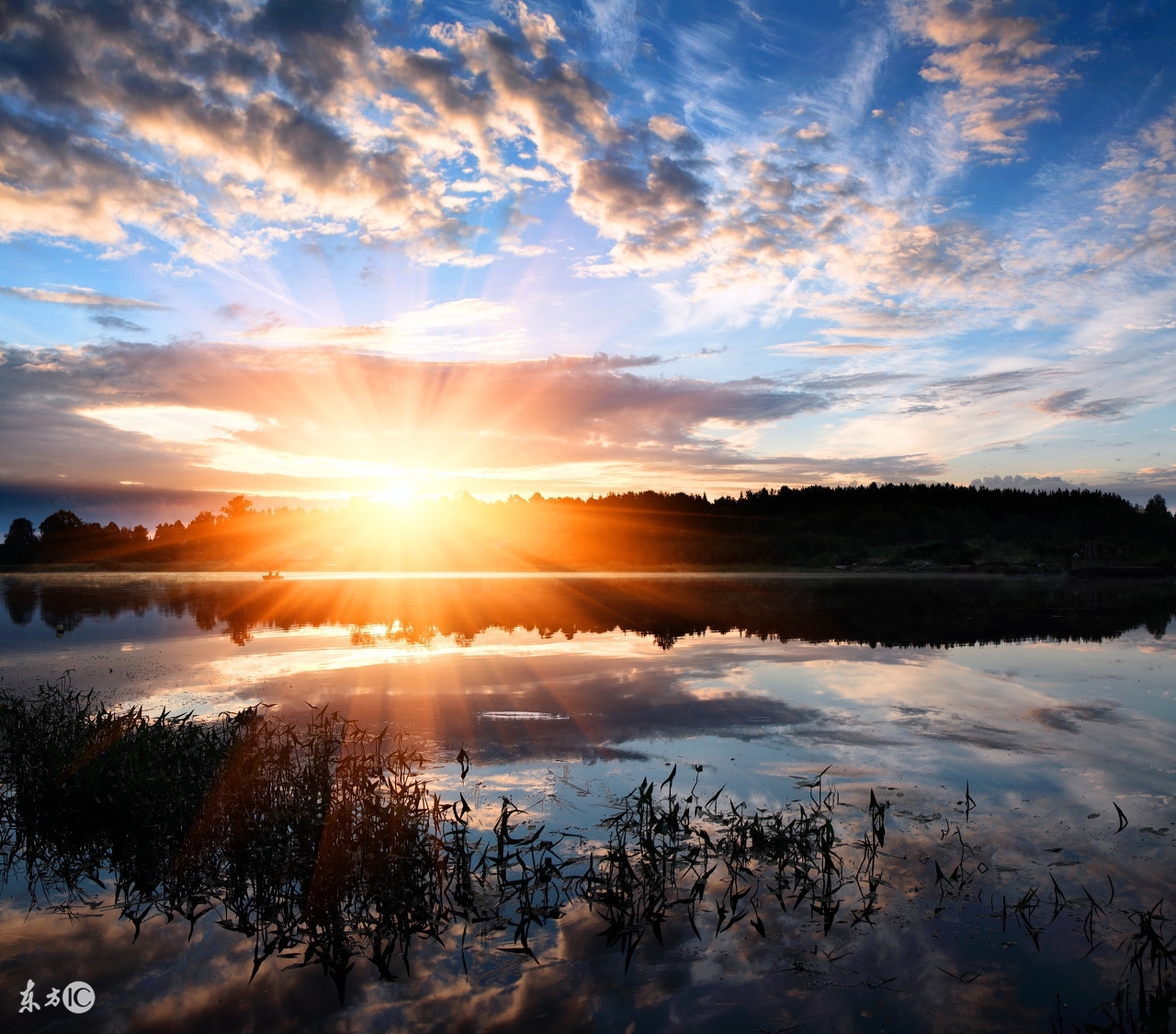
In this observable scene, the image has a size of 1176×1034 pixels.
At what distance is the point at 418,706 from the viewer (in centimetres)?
1652

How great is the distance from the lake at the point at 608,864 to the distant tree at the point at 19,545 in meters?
133

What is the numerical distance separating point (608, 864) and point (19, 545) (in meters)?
152

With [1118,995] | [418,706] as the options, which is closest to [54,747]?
[418,706]

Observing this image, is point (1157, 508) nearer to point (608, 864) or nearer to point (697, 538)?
point (697, 538)

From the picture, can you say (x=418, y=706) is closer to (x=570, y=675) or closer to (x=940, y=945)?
(x=570, y=675)

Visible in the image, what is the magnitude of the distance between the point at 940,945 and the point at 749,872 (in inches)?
80.5

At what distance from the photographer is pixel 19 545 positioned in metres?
128

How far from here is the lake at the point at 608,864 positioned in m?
6.42

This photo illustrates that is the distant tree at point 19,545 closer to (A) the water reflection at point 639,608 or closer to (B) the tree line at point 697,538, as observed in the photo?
(B) the tree line at point 697,538

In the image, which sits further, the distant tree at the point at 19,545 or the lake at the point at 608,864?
the distant tree at the point at 19,545

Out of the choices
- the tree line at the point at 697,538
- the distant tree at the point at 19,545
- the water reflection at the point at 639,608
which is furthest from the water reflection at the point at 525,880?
the distant tree at the point at 19,545

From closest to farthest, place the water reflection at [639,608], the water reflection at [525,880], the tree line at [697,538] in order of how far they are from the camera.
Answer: the water reflection at [525,880], the water reflection at [639,608], the tree line at [697,538]

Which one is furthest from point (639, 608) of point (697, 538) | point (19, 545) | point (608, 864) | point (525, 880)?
point (19, 545)

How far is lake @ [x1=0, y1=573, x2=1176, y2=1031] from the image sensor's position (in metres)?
6.42
